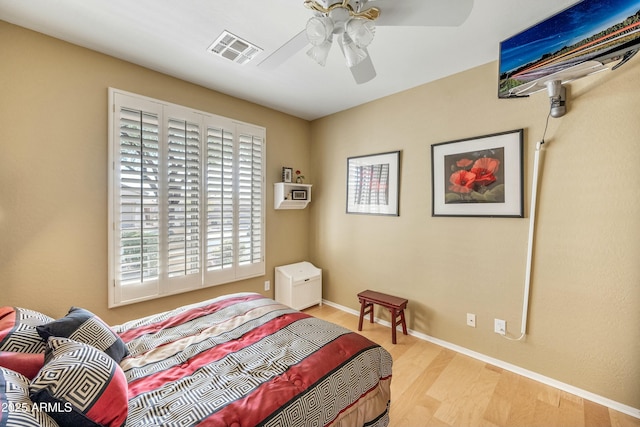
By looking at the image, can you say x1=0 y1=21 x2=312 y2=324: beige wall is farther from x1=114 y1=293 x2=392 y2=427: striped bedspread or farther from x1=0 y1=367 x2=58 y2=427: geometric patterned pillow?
x1=0 y1=367 x2=58 y2=427: geometric patterned pillow

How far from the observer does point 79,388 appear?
87cm

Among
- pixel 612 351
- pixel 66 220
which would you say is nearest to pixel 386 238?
pixel 612 351

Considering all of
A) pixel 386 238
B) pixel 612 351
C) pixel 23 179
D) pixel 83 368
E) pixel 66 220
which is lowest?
pixel 612 351

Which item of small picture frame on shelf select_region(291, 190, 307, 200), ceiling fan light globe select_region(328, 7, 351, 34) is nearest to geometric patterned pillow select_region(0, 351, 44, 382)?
ceiling fan light globe select_region(328, 7, 351, 34)

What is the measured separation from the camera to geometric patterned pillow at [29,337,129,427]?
82 cm

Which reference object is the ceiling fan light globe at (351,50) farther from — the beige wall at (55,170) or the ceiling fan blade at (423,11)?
the beige wall at (55,170)

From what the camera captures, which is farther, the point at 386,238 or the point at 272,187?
the point at 272,187

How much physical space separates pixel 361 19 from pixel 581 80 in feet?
6.02

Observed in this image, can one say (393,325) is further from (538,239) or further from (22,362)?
(22,362)

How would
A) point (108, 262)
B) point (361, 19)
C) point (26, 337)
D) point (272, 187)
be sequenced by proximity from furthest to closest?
point (272, 187), point (108, 262), point (361, 19), point (26, 337)

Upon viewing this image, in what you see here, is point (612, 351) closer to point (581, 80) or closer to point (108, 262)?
point (581, 80)

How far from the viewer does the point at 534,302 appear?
83.3 inches

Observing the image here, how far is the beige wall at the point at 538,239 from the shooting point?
1.79 m

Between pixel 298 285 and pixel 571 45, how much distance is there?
326 cm
